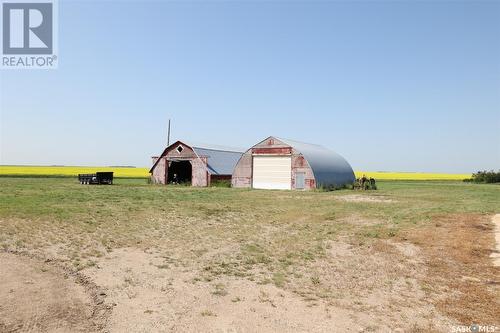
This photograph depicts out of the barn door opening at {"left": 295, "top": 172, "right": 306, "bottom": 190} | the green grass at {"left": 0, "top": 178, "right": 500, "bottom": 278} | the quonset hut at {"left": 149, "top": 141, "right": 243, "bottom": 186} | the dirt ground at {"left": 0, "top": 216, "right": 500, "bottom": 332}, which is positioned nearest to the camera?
the dirt ground at {"left": 0, "top": 216, "right": 500, "bottom": 332}

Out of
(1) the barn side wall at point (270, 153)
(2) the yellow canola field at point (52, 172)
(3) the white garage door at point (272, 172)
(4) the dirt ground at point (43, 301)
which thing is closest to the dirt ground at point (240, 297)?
(4) the dirt ground at point (43, 301)

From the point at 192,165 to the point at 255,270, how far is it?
3614 centimetres

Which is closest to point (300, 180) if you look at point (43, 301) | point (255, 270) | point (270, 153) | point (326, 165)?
point (270, 153)

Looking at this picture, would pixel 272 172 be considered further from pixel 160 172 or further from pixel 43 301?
pixel 43 301

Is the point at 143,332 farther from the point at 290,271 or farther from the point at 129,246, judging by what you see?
the point at 129,246

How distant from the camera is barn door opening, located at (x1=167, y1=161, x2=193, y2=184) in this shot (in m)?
48.9

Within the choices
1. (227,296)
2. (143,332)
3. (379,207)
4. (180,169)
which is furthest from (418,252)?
(180,169)

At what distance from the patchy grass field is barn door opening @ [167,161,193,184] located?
98.4 ft

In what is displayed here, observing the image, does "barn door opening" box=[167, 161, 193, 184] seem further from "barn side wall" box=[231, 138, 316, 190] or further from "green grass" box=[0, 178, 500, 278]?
"green grass" box=[0, 178, 500, 278]

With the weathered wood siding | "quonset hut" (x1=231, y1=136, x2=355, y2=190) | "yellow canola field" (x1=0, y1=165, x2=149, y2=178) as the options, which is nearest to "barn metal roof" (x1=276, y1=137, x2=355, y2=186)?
"quonset hut" (x1=231, y1=136, x2=355, y2=190)

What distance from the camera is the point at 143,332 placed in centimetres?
629

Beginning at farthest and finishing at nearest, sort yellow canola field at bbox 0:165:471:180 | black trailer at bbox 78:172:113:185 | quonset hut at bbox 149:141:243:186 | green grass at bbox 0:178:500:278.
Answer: yellow canola field at bbox 0:165:471:180 < quonset hut at bbox 149:141:243:186 < black trailer at bbox 78:172:113:185 < green grass at bbox 0:178:500:278

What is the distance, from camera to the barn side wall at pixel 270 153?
38938 millimetres

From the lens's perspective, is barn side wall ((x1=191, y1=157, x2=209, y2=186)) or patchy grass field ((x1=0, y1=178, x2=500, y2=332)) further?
barn side wall ((x1=191, y1=157, x2=209, y2=186))
